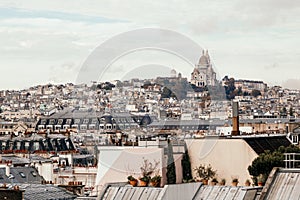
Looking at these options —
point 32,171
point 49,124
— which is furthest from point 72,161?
point 49,124

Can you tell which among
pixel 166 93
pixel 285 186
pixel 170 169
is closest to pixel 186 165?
pixel 170 169

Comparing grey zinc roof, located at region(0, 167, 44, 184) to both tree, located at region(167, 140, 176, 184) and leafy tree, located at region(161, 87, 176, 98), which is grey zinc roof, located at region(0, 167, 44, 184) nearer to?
tree, located at region(167, 140, 176, 184)

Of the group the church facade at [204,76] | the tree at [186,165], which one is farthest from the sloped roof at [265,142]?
the church facade at [204,76]

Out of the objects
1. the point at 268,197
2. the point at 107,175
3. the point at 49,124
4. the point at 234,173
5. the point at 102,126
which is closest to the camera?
the point at 268,197

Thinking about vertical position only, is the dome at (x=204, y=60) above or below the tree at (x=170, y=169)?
above

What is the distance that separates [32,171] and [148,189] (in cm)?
2456

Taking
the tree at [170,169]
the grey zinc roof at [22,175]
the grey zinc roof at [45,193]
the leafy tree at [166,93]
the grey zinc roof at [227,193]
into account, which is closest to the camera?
the grey zinc roof at [227,193]

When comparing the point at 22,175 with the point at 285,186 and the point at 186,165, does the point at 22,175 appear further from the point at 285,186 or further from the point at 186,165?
the point at 285,186

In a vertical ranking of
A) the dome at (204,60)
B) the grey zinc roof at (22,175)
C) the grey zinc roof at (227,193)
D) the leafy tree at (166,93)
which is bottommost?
the grey zinc roof at (22,175)

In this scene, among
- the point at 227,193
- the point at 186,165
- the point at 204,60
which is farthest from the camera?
the point at 204,60

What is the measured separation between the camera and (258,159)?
4578 cm

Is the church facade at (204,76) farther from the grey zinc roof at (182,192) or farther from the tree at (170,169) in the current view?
the grey zinc roof at (182,192)

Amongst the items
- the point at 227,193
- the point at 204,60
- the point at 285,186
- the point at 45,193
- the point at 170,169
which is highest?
the point at 204,60

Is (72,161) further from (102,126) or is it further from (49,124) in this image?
(49,124)
